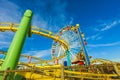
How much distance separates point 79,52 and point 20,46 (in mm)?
13917

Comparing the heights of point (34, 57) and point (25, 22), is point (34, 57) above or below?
above

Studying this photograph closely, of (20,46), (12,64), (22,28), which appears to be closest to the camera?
(12,64)

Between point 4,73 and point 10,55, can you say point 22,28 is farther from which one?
point 4,73

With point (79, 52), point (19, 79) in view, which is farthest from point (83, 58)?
point (19, 79)

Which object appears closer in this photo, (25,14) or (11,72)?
(11,72)

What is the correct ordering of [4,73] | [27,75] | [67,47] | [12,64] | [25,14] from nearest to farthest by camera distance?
[4,73], [12,64], [25,14], [27,75], [67,47]

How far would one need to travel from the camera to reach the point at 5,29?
55.2 ft

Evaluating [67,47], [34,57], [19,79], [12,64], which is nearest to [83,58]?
[67,47]

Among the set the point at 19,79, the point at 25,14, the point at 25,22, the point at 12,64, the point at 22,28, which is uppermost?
the point at 25,14

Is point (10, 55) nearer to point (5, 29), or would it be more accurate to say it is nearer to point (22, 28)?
point (22, 28)

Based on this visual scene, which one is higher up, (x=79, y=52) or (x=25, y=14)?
(x=79, y=52)

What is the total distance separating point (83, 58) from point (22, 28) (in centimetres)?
1317

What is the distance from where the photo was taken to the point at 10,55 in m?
4.68

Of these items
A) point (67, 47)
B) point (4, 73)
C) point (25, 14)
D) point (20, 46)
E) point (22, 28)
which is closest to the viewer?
point (4, 73)
